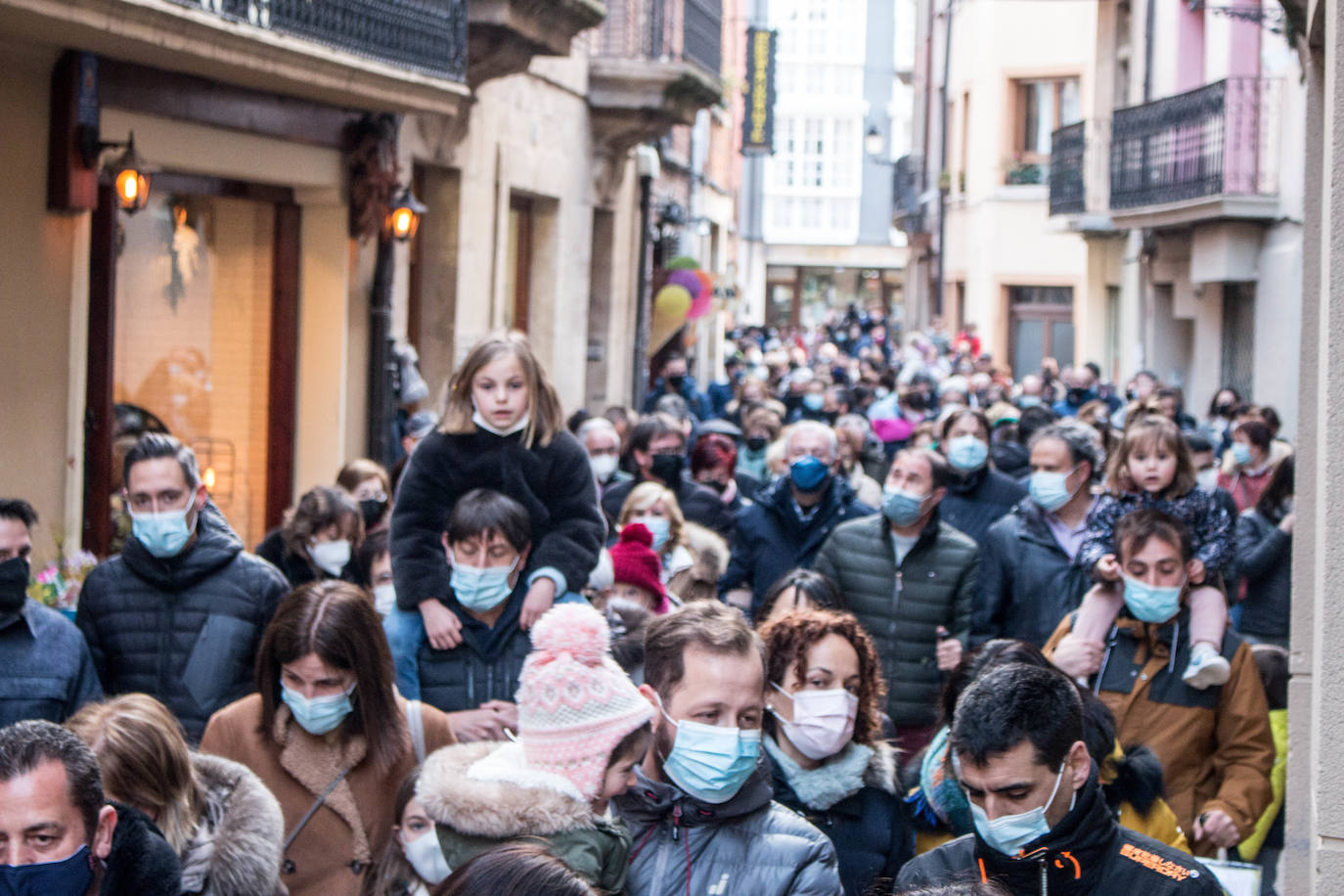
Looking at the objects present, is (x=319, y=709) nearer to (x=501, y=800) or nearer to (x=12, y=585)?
(x=501, y=800)

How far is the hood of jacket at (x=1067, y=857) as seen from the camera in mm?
3867

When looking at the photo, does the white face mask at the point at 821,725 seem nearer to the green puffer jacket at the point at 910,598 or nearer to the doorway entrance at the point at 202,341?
the green puffer jacket at the point at 910,598

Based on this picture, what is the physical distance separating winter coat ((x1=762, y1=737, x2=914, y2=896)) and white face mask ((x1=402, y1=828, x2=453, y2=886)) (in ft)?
3.33

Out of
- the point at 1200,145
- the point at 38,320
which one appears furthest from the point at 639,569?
the point at 1200,145

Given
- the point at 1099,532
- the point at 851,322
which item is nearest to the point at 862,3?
the point at 851,322

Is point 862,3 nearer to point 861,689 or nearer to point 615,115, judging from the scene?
point 615,115

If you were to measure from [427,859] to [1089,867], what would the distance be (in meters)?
1.56

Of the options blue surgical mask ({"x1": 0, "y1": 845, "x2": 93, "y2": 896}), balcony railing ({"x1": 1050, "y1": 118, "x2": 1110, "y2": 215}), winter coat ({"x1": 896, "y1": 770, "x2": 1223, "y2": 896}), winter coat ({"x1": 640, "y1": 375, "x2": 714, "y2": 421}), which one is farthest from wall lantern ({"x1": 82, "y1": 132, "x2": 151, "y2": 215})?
balcony railing ({"x1": 1050, "y1": 118, "x2": 1110, "y2": 215})

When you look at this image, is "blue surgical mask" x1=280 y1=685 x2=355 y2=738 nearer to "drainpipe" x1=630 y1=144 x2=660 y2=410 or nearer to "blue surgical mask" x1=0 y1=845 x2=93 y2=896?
"blue surgical mask" x1=0 y1=845 x2=93 y2=896

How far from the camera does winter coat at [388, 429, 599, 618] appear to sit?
620 cm

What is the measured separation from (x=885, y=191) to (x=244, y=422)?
63744 millimetres

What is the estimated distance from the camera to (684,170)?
31859mm

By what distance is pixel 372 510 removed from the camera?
9008 millimetres

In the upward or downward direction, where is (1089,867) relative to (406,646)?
downward
